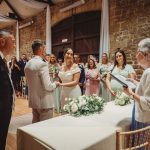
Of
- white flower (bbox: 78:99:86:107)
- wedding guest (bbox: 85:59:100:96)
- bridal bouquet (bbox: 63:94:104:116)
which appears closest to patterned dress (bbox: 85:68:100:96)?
wedding guest (bbox: 85:59:100:96)

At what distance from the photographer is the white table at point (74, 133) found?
4.62ft

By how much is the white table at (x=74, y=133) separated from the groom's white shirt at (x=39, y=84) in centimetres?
66

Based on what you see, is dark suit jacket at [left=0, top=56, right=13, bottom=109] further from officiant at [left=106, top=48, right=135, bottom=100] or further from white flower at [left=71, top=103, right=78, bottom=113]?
officiant at [left=106, top=48, right=135, bottom=100]

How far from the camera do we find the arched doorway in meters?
6.75

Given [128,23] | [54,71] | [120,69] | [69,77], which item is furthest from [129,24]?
[69,77]

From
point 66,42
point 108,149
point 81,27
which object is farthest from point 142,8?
point 108,149

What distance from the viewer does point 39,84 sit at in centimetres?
Answer: 253

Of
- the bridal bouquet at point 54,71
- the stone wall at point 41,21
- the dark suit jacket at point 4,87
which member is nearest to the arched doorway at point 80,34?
the stone wall at point 41,21

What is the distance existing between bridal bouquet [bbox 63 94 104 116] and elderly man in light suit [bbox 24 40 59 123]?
A: 1.82 feet

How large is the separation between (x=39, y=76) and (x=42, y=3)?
6421 millimetres

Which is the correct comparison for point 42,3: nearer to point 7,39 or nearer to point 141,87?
point 7,39

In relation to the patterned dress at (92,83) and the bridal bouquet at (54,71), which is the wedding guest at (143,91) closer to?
the patterned dress at (92,83)

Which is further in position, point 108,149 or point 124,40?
point 124,40

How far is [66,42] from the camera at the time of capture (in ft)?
26.1
